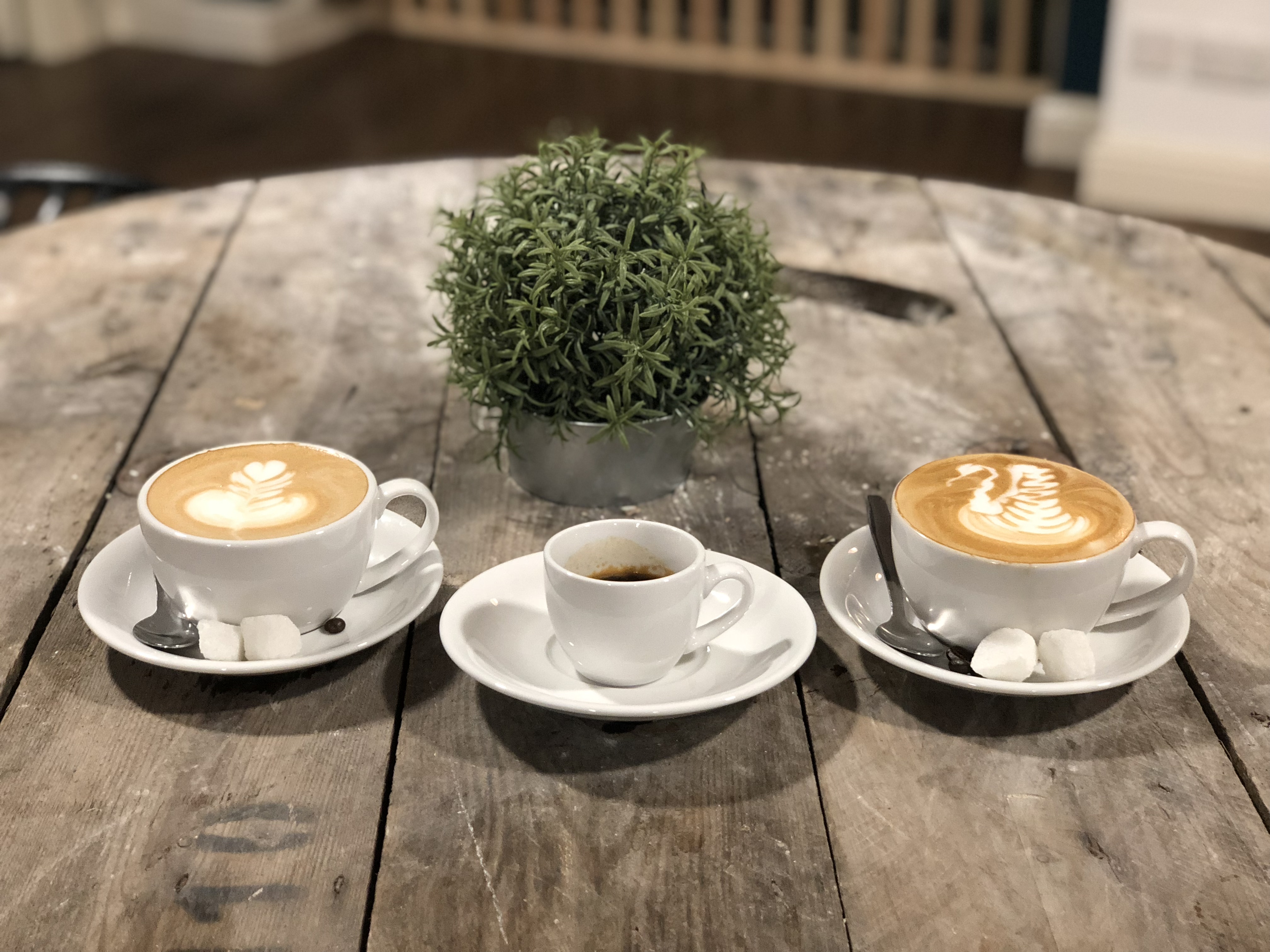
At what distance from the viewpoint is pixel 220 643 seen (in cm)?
72

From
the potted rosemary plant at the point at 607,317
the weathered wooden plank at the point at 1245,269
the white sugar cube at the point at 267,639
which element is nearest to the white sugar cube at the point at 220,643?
the white sugar cube at the point at 267,639

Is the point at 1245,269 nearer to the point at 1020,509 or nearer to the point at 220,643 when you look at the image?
the point at 1020,509

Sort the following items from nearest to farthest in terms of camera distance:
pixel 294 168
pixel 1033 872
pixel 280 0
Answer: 1. pixel 1033 872
2. pixel 294 168
3. pixel 280 0

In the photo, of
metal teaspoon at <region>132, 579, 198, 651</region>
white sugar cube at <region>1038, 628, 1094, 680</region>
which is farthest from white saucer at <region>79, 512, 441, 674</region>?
white sugar cube at <region>1038, 628, 1094, 680</region>

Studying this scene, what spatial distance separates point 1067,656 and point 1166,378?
1.84 ft

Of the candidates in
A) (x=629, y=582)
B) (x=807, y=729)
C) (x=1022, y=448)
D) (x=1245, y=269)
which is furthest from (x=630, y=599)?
(x=1245, y=269)

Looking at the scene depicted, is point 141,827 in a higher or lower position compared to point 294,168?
higher

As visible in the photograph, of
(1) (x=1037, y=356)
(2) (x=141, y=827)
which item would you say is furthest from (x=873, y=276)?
(2) (x=141, y=827)

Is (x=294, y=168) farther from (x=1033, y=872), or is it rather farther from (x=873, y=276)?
(x=1033, y=872)

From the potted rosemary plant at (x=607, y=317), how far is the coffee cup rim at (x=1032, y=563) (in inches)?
8.8

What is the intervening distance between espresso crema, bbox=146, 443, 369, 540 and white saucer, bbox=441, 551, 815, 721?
102mm

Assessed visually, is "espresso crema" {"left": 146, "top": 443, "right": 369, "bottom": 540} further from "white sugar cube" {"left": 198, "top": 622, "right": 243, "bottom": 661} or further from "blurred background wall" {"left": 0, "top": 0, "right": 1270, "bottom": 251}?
"blurred background wall" {"left": 0, "top": 0, "right": 1270, "bottom": 251}

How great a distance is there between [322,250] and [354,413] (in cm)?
41

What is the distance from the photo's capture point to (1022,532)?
74 centimetres
